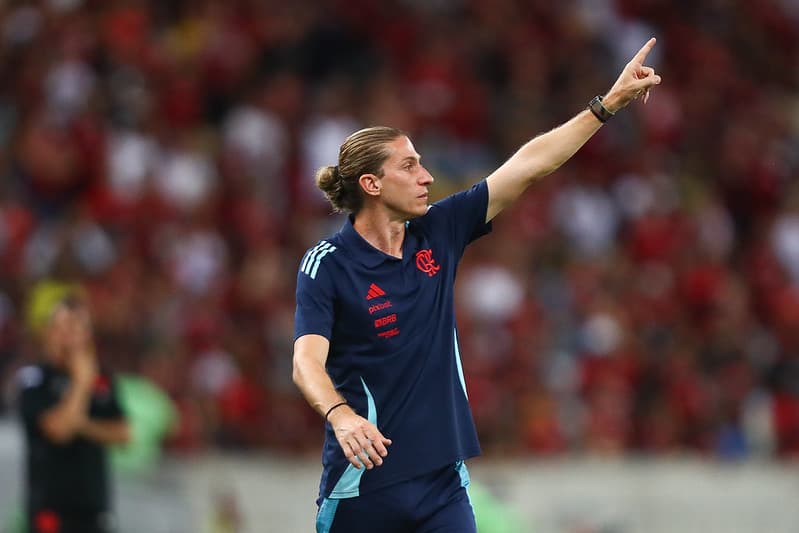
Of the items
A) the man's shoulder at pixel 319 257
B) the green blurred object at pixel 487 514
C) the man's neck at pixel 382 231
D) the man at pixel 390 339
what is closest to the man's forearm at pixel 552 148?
the man at pixel 390 339

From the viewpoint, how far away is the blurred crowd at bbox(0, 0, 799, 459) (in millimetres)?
13445

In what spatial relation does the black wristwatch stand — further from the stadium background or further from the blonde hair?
the stadium background

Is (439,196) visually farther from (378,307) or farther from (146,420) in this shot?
(378,307)

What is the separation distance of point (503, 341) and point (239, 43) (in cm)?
468

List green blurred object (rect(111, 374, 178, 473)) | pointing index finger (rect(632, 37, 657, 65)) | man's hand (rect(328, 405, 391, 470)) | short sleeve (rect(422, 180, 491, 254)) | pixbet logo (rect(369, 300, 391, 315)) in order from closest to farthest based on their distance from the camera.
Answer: man's hand (rect(328, 405, 391, 470))
pixbet logo (rect(369, 300, 391, 315))
pointing index finger (rect(632, 37, 657, 65))
short sleeve (rect(422, 180, 491, 254))
green blurred object (rect(111, 374, 178, 473))

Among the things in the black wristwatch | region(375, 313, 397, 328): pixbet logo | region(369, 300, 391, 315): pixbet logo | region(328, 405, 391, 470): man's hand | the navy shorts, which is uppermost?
the black wristwatch

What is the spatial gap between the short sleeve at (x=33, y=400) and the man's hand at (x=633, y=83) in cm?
421

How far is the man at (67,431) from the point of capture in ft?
29.0

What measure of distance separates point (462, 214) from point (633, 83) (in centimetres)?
89

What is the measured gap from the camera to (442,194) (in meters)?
15.3

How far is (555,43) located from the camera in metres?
17.6

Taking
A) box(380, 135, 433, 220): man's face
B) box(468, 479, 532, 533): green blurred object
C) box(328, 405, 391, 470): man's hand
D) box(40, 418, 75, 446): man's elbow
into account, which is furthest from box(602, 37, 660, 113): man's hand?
box(40, 418, 75, 446): man's elbow

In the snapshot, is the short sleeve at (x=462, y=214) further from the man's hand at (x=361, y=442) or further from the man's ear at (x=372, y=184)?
the man's hand at (x=361, y=442)

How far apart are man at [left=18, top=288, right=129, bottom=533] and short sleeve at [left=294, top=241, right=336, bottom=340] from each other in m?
3.27
